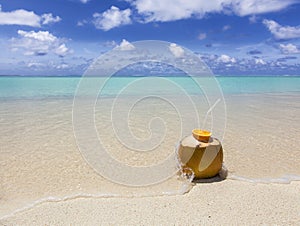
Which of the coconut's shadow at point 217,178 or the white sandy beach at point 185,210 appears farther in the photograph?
the coconut's shadow at point 217,178

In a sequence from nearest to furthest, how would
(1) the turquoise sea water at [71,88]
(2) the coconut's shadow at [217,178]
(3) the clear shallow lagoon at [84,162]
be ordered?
(3) the clear shallow lagoon at [84,162], (2) the coconut's shadow at [217,178], (1) the turquoise sea water at [71,88]

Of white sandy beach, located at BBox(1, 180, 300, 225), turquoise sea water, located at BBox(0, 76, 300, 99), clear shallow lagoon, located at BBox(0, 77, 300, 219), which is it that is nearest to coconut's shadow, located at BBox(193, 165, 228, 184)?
clear shallow lagoon, located at BBox(0, 77, 300, 219)

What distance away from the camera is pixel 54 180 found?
16.4ft

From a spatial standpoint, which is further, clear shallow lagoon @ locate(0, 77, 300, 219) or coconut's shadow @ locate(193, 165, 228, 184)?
coconut's shadow @ locate(193, 165, 228, 184)

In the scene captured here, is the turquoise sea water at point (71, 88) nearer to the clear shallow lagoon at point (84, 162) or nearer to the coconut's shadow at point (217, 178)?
the clear shallow lagoon at point (84, 162)

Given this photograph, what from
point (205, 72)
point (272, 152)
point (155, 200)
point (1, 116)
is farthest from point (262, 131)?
point (1, 116)

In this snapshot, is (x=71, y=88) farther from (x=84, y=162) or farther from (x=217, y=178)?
(x=217, y=178)

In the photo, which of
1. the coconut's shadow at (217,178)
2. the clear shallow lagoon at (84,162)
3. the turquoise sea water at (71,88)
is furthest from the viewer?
the turquoise sea water at (71,88)

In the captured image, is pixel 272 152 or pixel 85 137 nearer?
pixel 272 152

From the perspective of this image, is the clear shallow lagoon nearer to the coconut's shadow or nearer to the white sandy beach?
the coconut's shadow

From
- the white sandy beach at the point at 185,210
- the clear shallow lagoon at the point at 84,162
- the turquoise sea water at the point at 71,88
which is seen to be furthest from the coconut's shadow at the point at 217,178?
the turquoise sea water at the point at 71,88

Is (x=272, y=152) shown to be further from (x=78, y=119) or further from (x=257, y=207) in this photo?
(x=78, y=119)

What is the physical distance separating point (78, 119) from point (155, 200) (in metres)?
7.20

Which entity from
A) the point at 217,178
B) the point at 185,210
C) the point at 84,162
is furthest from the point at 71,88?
the point at 185,210
